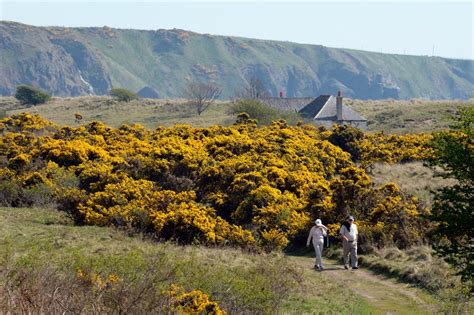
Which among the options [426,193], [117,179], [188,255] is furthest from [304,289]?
[426,193]

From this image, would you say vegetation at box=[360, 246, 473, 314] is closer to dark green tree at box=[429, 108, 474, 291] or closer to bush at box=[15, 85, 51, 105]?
dark green tree at box=[429, 108, 474, 291]

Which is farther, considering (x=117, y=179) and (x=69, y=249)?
(x=117, y=179)

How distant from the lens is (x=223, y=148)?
2630 cm

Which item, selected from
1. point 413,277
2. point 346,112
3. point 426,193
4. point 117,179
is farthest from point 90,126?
point 346,112

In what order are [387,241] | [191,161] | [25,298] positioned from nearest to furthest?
[25,298]
[387,241]
[191,161]

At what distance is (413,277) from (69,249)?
7876 millimetres

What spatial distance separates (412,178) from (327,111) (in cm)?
4061

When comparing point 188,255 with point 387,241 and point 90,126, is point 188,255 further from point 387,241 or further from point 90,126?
point 90,126

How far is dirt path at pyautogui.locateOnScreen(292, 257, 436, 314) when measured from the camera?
46.0 ft

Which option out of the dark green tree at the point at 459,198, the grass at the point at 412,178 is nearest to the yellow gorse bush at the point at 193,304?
the dark green tree at the point at 459,198

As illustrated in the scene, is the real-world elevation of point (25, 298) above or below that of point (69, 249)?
above

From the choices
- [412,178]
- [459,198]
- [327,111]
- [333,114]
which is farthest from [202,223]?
[327,111]

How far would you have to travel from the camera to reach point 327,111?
68.4 meters

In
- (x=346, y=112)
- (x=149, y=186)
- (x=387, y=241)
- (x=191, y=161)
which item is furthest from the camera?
(x=346, y=112)
